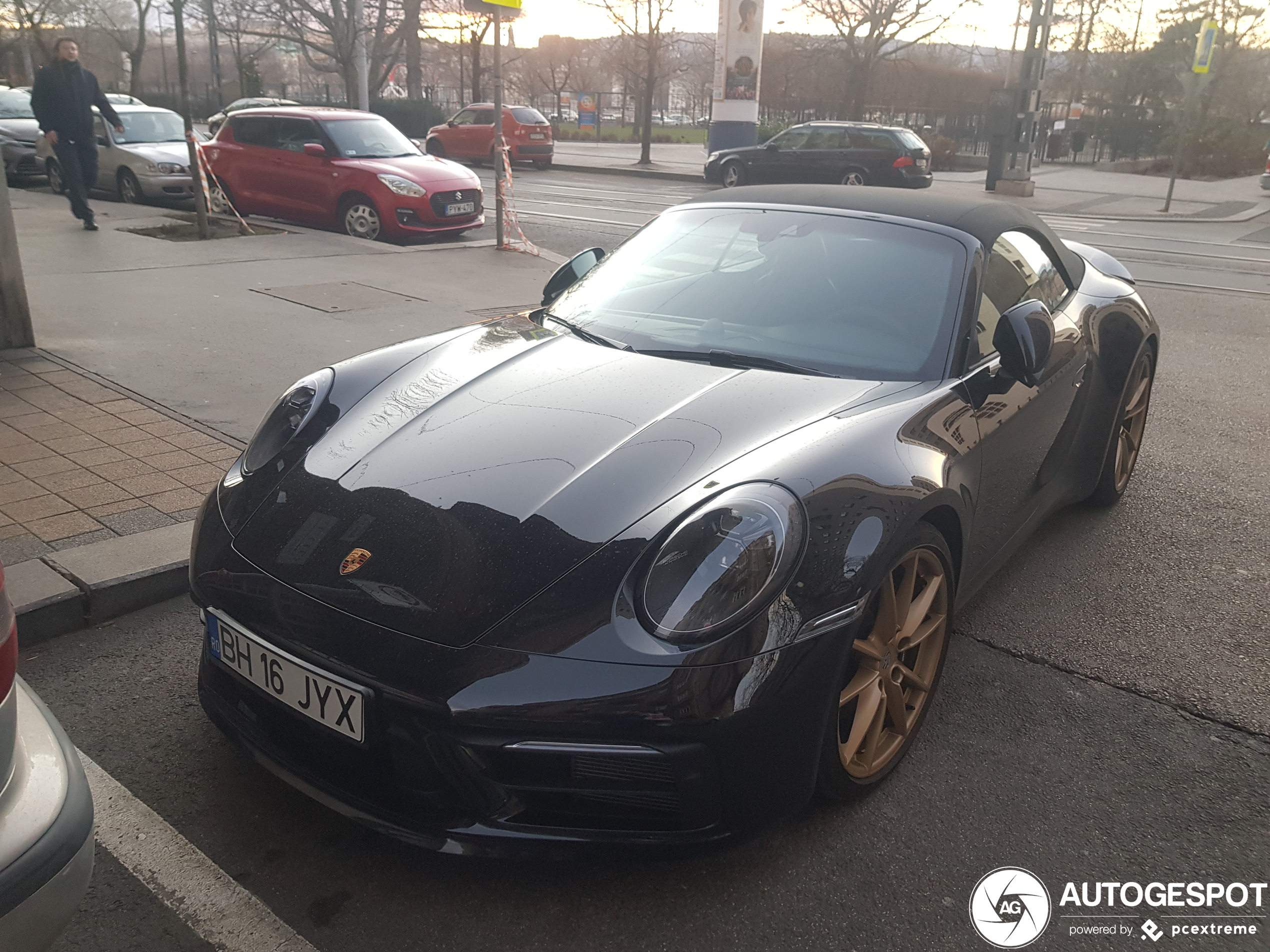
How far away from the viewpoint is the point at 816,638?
7.01 ft

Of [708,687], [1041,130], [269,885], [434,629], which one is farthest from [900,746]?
[1041,130]

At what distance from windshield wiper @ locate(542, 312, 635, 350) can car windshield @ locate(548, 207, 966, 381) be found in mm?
19

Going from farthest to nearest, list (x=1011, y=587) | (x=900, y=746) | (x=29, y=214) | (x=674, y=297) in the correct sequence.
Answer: (x=29, y=214) → (x=1011, y=587) → (x=674, y=297) → (x=900, y=746)

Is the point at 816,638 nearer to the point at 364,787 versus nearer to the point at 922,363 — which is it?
the point at 364,787

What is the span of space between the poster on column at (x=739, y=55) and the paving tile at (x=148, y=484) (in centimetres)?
2540

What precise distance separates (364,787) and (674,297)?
1910mm

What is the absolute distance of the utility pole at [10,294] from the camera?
19.3 feet

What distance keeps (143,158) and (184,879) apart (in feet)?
46.2

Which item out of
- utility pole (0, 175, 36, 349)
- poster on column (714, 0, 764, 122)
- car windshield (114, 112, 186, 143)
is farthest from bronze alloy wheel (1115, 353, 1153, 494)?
poster on column (714, 0, 764, 122)

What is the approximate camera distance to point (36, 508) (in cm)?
385

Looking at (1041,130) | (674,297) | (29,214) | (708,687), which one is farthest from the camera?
(1041,130)

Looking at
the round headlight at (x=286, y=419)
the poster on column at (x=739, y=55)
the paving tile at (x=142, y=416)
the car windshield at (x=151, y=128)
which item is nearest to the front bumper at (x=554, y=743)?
the round headlight at (x=286, y=419)

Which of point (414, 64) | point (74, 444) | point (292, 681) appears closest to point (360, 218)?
point (74, 444)

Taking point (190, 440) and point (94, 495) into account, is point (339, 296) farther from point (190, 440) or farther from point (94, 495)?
point (94, 495)
